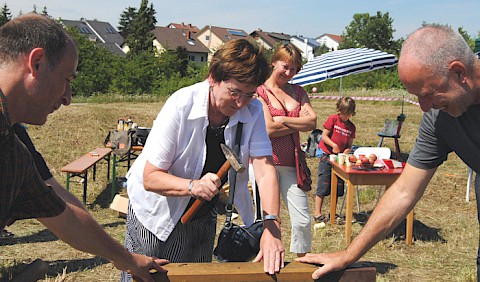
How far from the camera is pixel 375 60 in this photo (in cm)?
1051

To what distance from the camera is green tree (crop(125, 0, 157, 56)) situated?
55.2 metres

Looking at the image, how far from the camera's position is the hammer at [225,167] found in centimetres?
219

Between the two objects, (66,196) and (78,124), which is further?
(78,124)

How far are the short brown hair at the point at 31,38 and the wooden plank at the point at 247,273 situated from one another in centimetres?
92

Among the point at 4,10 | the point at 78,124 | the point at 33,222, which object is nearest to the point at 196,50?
the point at 4,10

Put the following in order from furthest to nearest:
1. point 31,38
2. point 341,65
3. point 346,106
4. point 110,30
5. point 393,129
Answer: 1. point 110,30
2. point 393,129
3. point 341,65
4. point 346,106
5. point 31,38

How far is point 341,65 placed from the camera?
9.92m

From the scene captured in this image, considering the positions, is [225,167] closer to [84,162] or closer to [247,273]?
[247,273]

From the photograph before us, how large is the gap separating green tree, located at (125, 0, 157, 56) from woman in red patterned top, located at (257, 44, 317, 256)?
51669mm

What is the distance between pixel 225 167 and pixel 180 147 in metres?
0.27

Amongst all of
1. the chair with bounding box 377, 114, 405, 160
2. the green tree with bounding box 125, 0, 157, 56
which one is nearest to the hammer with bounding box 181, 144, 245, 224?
the chair with bounding box 377, 114, 405, 160

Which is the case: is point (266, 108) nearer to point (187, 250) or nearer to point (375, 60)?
point (187, 250)

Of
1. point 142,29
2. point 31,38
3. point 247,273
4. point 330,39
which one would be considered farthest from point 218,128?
point 330,39

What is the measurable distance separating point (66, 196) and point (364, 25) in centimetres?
7214
